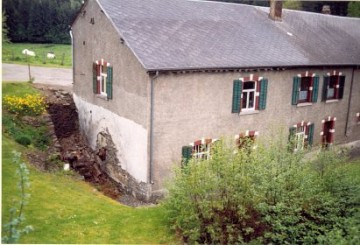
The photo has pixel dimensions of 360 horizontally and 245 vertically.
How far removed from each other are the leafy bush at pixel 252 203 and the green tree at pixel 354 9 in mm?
26754

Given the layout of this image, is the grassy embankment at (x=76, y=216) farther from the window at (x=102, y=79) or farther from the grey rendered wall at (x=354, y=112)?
the grey rendered wall at (x=354, y=112)

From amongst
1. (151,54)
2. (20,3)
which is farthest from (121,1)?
(20,3)

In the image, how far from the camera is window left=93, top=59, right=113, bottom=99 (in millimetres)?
17703

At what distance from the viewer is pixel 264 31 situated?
68.2 feet

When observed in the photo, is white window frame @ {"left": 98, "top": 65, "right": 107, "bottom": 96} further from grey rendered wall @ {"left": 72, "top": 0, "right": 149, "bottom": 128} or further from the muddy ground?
the muddy ground

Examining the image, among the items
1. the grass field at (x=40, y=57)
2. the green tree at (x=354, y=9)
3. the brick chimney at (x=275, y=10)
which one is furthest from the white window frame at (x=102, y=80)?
the green tree at (x=354, y=9)

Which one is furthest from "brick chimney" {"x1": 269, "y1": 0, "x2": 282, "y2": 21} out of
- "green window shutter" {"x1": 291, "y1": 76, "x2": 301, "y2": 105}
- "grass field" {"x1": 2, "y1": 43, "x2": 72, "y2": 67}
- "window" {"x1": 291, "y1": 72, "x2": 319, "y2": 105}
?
"grass field" {"x1": 2, "y1": 43, "x2": 72, "y2": 67}

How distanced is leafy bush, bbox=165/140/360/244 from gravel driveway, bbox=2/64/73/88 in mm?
15217

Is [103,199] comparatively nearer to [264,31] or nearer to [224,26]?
[224,26]

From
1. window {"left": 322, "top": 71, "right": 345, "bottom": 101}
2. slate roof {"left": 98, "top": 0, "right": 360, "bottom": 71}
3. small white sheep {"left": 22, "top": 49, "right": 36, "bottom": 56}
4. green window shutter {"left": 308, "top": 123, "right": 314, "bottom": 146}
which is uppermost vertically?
slate roof {"left": 98, "top": 0, "right": 360, "bottom": 71}

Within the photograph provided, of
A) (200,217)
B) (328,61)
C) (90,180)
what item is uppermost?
(328,61)

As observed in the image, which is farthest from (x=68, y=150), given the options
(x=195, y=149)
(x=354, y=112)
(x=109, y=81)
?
(x=354, y=112)

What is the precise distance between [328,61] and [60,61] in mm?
24773

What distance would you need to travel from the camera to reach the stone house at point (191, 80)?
15.7 metres
